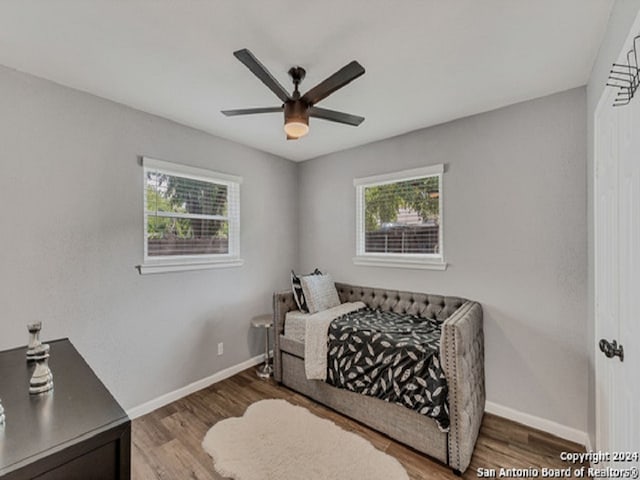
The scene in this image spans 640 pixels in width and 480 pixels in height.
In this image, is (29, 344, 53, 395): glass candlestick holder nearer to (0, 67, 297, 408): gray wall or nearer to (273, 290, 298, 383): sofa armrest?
(0, 67, 297, 408): gray wall

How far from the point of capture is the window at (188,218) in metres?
2.69

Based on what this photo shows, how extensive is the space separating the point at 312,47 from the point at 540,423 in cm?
318

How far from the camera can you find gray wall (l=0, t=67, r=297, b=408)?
6.52 feet

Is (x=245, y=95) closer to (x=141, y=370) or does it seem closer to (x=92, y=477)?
(x=92, y=477)

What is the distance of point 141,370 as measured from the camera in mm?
2561

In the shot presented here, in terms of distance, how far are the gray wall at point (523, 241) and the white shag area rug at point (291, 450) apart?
1316 millimetres

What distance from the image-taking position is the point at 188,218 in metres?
2.98

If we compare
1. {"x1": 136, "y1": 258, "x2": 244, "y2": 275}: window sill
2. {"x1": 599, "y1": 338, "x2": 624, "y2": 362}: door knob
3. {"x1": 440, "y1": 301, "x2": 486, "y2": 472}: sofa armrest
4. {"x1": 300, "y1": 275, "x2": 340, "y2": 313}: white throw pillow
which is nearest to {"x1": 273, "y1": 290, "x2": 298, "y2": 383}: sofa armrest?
{"x1": 300, "y1": 275, "x2": 340, "y2": 313}: white throw pillow

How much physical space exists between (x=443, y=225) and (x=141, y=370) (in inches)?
120

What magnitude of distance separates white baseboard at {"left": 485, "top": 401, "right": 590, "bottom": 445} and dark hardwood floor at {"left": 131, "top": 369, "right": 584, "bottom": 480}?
0.04 metres

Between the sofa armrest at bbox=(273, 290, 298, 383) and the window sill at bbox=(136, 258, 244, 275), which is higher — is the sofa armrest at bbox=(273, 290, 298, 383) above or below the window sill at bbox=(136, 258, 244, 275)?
below

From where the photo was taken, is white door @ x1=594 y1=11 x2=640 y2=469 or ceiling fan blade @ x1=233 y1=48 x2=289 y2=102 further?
ceiling fan blade @ x1=233 y1=48 x2=289 y2=102

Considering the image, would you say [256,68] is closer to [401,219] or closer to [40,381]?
[40,381]

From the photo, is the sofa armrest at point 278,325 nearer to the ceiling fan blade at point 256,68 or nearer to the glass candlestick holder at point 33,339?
the glass candlestick holder at point 33,339
